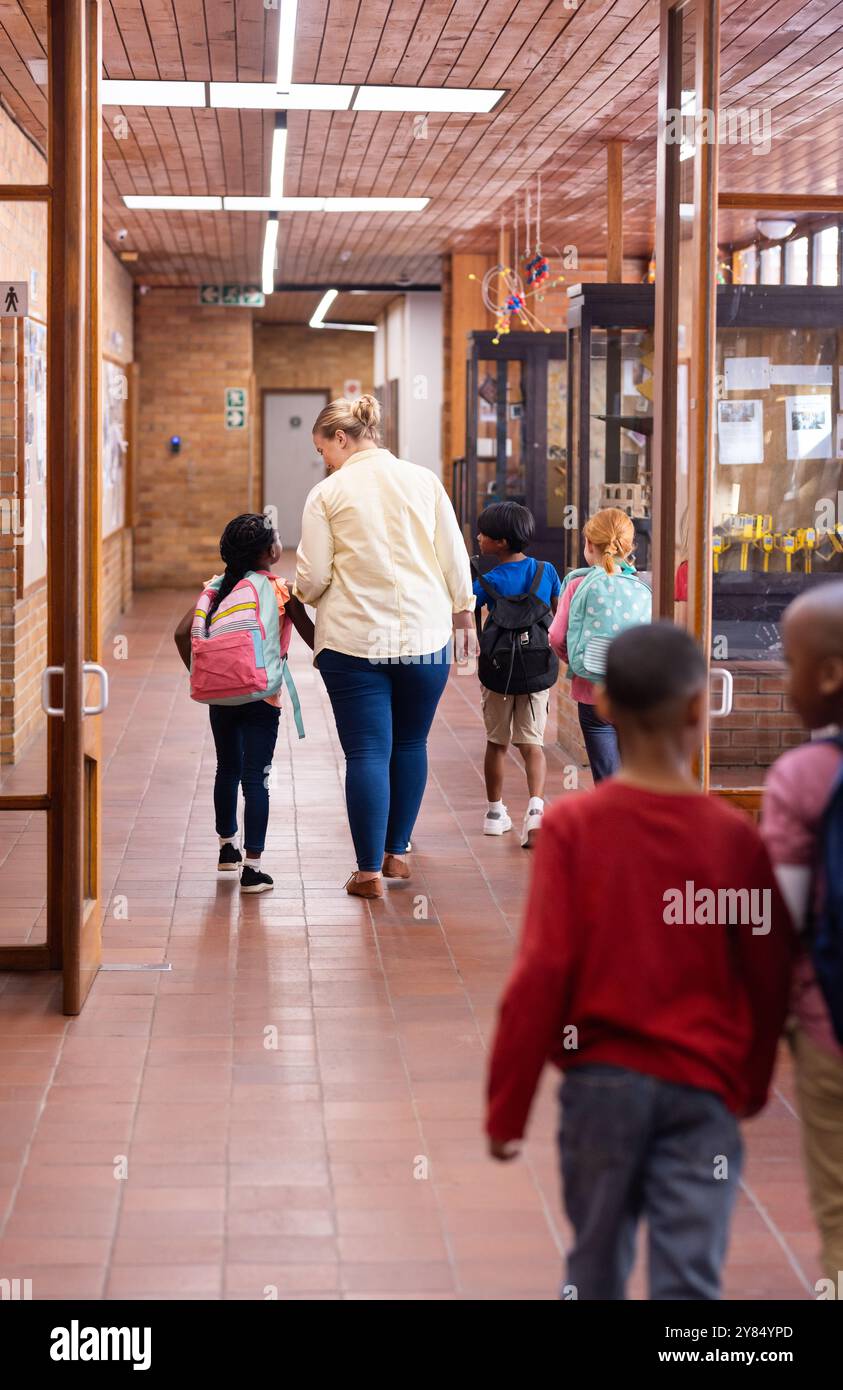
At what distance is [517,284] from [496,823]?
752 cm

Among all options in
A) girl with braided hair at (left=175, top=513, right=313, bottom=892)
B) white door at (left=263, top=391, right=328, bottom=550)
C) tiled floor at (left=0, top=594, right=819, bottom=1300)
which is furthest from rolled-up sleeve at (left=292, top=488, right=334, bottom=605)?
white door at (left=263, top=391, right=328, bottom=550)

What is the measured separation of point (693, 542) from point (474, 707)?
5758 mm

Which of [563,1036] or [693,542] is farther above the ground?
[693,542]

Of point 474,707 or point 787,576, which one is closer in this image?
point 787,576

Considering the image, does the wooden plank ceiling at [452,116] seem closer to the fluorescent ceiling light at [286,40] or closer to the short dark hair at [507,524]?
the fluorescent ceiling light at [286,40]

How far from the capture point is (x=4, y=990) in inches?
177

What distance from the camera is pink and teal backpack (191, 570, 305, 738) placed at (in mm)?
5242

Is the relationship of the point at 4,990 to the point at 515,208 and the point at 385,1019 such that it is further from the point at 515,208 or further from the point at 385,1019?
the point at 515,208

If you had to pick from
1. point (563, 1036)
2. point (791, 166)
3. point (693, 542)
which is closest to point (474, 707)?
point (791, 166)

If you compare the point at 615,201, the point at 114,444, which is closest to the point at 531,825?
the point at 615,201

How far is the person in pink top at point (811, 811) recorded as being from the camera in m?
2.02

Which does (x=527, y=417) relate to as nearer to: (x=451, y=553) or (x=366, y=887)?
(x=451, y=553)

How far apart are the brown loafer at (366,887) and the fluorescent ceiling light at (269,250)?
7.55 metres
